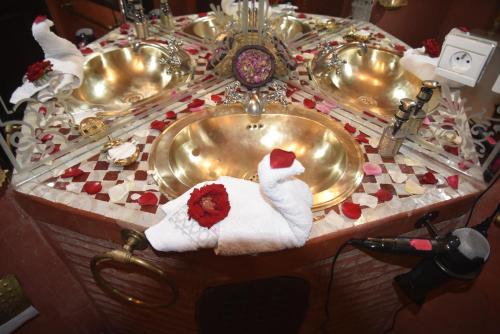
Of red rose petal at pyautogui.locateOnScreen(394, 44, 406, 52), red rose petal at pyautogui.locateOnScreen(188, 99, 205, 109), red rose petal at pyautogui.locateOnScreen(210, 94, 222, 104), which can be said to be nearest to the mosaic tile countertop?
red rose petal at pyautogui.locateOnScreen(188, 99, 205, 109)

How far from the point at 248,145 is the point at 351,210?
0.59m

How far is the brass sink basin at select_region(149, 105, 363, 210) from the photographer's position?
1.22 meters

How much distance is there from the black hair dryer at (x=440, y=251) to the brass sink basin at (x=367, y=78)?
0.64 m

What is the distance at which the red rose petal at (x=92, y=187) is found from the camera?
1068 millimetres

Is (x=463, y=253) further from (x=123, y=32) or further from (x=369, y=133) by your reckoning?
(x=123, y=32)

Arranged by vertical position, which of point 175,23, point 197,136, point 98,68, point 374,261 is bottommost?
point 374,261

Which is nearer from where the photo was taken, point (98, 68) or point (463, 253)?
point (463, 253)

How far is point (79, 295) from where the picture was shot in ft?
6.41

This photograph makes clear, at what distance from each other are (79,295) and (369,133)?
1.89 metres

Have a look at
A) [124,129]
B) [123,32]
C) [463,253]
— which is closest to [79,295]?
[124,129]

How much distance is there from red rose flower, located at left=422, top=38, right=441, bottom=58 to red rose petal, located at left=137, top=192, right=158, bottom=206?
4.31 ft

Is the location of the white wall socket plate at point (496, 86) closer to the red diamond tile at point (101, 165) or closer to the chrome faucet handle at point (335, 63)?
the chrome faucet handle at point (335, 63)

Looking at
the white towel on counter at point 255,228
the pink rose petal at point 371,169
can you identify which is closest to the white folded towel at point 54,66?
the white towel on counter at point 255,228

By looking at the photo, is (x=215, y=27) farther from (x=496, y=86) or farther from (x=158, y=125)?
(x=496, y=86)
